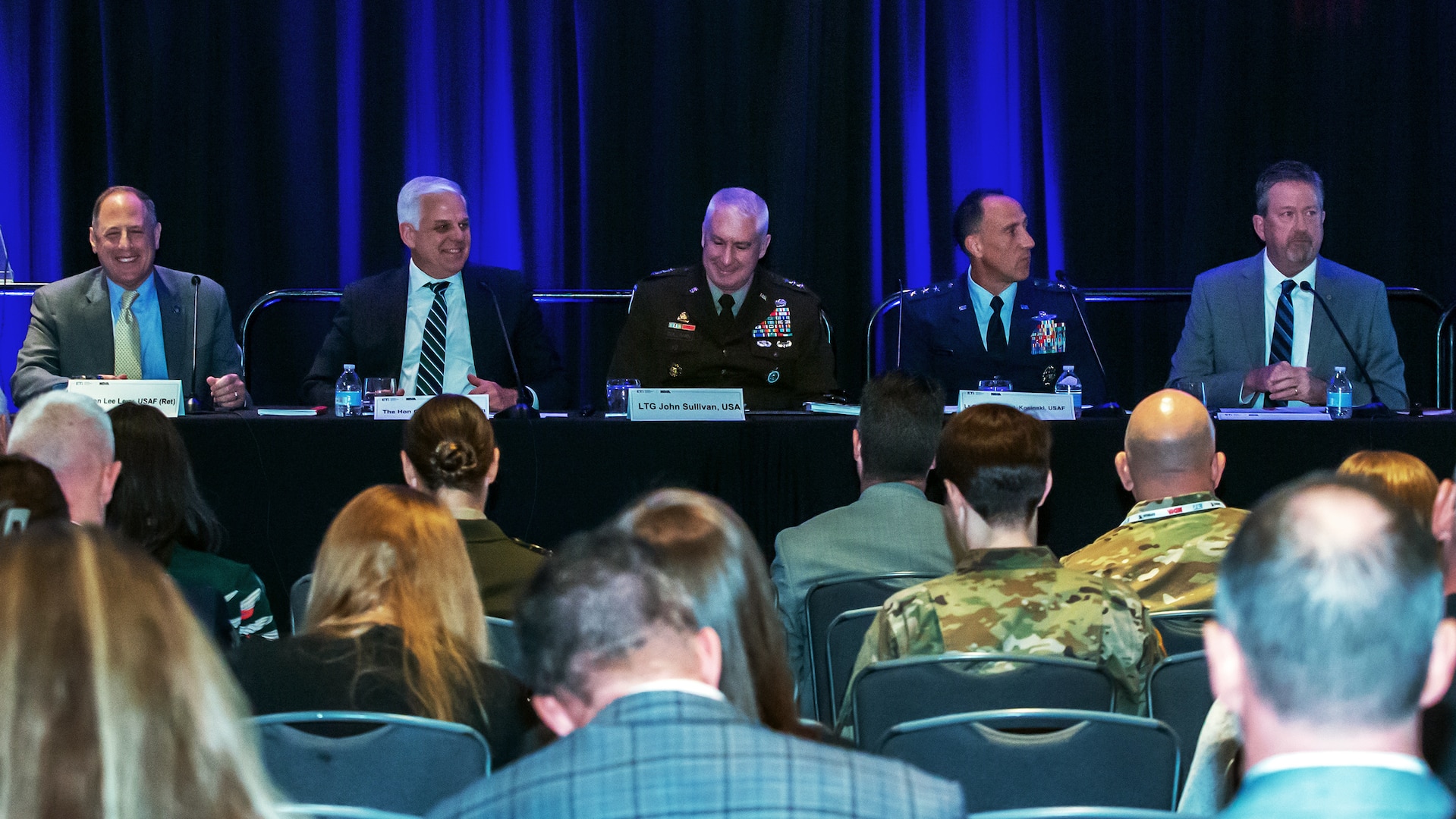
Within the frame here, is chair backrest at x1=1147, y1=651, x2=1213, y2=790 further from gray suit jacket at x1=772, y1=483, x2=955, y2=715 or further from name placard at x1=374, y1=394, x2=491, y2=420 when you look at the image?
name placard at x1=374, y1=394, x2=491, y2=420

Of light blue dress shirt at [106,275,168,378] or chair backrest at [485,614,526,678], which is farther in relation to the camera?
light blue dress shirt at [106,275,168,378]

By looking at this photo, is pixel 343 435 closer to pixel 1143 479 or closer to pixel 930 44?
pixel 1143 479

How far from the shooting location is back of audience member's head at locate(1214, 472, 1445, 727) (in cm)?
103

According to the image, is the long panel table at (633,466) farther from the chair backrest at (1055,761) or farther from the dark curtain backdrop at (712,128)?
the dark curtain backdrop at (712,128)

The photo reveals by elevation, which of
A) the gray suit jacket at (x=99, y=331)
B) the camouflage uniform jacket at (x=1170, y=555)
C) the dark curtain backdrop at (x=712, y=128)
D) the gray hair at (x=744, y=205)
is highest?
the dark curtain backdrop at (x=712, y=128)

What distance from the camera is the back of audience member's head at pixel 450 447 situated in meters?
2.95

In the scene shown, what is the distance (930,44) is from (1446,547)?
4390 mm

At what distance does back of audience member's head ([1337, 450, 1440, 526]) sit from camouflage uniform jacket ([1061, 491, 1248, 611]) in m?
0.27

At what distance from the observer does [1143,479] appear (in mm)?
2887

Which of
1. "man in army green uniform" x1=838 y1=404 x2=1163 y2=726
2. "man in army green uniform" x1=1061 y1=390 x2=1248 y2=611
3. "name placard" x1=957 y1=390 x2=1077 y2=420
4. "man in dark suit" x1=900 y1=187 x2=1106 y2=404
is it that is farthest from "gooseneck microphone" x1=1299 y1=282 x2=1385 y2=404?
"man in army green uniform" x1=838 y1=404 x2=1163 y2=726

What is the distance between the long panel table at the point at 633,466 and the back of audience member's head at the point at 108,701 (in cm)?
282

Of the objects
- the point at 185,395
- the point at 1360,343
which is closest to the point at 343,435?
the point at 185,395

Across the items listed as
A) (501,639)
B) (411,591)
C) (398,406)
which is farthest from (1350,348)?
(411,591)

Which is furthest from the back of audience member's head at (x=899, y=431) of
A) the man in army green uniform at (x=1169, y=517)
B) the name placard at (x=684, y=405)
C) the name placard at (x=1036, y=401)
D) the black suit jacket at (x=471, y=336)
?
the black suit jacket at (x=471, y=336)
